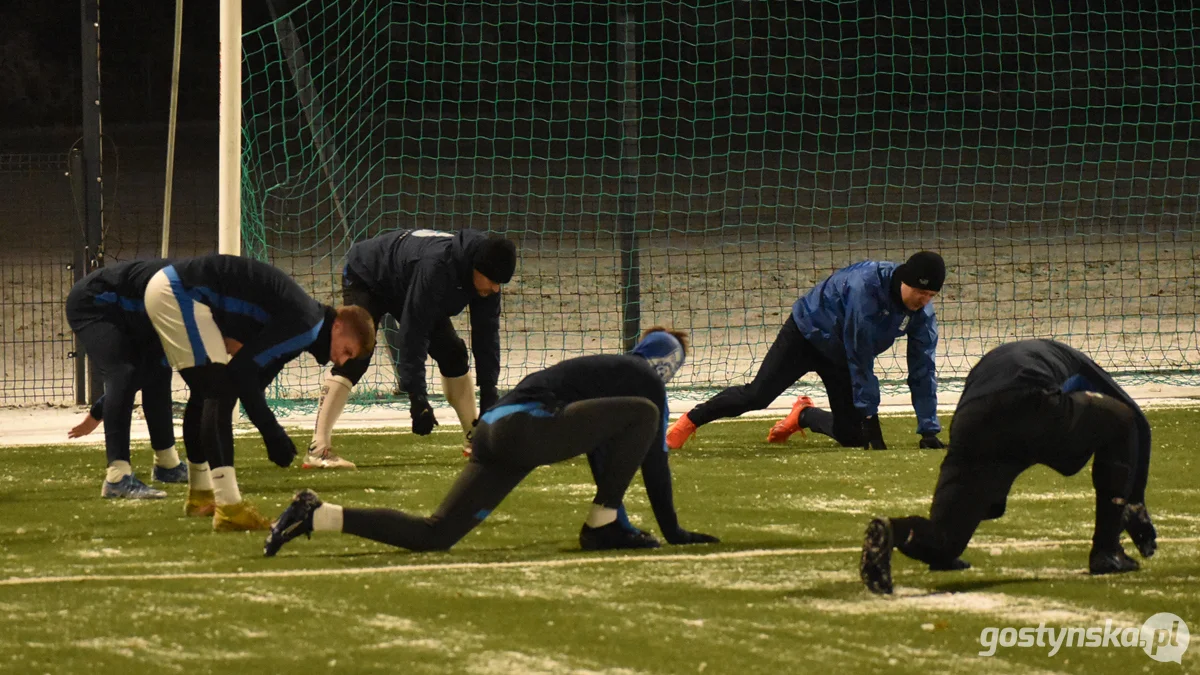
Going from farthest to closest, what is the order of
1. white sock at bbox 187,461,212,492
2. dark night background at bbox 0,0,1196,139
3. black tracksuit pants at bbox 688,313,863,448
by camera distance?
dark night background at bbox 0,0,1196,139, black tracksuit pants at bbox 688,313,863,448, white sock at bbox 187,461,212,492

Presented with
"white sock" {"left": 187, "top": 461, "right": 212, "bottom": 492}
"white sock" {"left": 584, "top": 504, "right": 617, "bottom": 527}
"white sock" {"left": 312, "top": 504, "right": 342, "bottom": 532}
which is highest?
"white sock" {"left": 312, "top": 504, "right": 342, "bottom": 532}

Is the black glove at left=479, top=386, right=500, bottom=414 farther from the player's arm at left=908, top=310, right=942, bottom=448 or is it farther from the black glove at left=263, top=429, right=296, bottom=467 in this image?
the player's arm at left=908, top=310, right=942, bottom=448

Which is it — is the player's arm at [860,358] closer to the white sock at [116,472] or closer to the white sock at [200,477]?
the white sock at [200,477]

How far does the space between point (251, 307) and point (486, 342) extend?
2292mm

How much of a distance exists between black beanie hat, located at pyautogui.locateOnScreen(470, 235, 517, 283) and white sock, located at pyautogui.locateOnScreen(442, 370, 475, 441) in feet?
3.32

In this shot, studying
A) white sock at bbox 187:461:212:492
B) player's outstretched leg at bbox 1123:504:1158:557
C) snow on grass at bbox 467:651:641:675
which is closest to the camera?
snow on grass at bbox 467:651:641:675

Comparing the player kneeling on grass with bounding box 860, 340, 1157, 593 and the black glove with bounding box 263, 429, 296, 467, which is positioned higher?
the player kneeling on grass with bounding box 860, 340, 1157, 593

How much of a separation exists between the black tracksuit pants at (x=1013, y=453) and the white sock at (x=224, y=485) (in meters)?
2.47

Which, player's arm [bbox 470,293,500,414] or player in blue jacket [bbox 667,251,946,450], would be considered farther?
player in blue jacket [bbox 667,251,946,450]

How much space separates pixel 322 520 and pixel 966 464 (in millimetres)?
1948

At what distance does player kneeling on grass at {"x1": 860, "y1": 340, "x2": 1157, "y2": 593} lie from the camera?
185 inches

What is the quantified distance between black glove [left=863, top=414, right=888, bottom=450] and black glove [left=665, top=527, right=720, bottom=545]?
3.00 meters

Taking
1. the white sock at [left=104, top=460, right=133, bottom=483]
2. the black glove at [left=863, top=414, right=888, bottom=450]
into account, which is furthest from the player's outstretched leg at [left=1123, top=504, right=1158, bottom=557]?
the white sock at [left=104, top=460, right=133, bottom=483]

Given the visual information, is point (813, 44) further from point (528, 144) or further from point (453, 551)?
point (453, 551)
